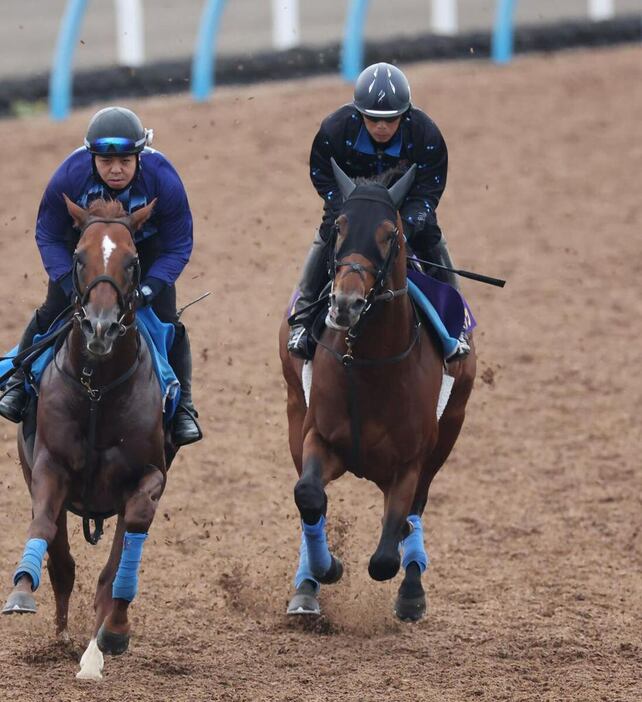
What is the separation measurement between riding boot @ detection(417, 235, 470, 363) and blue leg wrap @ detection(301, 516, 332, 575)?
1163 millimetres

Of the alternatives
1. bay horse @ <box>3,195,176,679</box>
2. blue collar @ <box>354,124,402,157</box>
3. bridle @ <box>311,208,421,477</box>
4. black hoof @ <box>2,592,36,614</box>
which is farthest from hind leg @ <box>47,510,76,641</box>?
blue collar @ <box>354,124,402,157</box>

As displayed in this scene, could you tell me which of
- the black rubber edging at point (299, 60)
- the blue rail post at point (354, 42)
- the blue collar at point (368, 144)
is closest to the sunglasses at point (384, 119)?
the blue collar at point (368, 144)

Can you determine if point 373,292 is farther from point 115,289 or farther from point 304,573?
point 304,573

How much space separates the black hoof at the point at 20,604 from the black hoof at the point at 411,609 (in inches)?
89.1

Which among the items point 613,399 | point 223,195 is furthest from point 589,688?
point 223,195

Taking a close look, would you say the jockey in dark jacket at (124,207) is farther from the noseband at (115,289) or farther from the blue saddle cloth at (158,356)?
the noseband at (115,289)

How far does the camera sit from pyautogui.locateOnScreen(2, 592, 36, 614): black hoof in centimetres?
654

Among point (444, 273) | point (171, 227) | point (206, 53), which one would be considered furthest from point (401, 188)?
point (206, 53)

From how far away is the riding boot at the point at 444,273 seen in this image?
8.03 m

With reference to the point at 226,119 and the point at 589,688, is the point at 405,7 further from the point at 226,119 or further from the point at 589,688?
the point at 589,688

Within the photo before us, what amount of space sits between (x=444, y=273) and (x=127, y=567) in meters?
2.57

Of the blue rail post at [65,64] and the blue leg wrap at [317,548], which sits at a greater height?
the blue rail post at [65,64]

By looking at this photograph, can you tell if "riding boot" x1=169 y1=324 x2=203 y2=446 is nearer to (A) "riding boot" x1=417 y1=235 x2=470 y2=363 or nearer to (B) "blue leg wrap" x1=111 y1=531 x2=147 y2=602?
(B) "blue leg wrap" x1=111 y1=531 x2=147 y2=602

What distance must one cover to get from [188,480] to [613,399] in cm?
366
